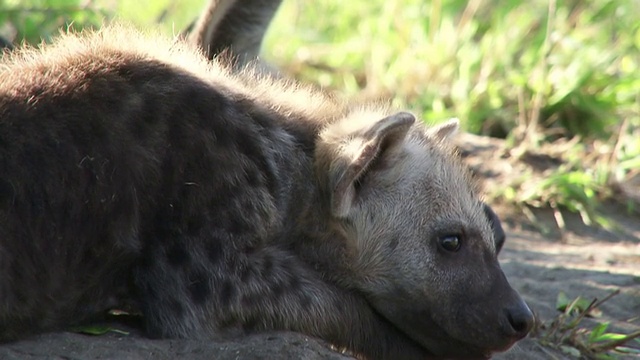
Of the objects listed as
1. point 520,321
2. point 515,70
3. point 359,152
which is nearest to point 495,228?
point 520,321

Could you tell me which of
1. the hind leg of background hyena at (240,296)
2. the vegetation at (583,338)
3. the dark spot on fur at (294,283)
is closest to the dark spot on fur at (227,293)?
the hind leg of background hyena at (240,296)

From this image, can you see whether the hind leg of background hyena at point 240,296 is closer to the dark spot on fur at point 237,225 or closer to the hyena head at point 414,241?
the dark spot on fur at point 237,225

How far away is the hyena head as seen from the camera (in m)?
3.69

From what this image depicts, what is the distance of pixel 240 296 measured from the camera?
11.5 feet

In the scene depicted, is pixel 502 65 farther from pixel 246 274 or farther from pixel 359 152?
pixel 246 274

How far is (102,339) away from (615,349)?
205cm

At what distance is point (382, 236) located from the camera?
12.5 ft

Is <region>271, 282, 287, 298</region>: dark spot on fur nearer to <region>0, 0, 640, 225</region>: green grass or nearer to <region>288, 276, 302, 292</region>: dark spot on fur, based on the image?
<region>288, 276, 302, 292</region>: dark spot on fur

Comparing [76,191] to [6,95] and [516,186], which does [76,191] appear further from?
[516,186]

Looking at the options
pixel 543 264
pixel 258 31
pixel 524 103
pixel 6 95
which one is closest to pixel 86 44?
pixel 6 95

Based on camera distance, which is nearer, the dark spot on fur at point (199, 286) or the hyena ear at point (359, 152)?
the dark spot on fur at point (199, 286)

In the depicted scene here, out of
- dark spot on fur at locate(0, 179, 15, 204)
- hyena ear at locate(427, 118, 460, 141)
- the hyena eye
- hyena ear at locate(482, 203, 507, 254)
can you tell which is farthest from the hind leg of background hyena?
hyena ear at locate(427, 118, 460, 141)

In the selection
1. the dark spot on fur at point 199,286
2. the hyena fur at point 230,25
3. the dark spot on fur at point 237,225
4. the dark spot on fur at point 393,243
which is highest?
the hyena fur at point 230,25

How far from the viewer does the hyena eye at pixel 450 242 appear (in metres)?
3.81
